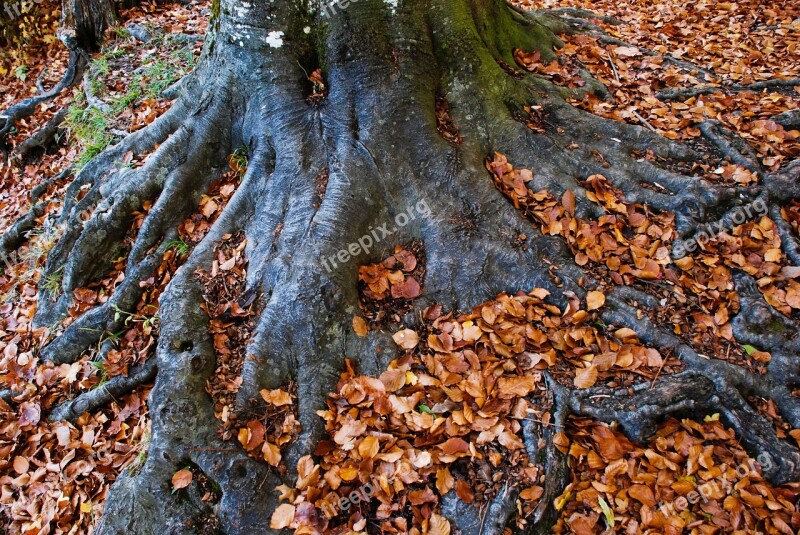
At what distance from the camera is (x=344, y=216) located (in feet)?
10.5

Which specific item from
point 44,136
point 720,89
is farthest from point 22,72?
point 720,89

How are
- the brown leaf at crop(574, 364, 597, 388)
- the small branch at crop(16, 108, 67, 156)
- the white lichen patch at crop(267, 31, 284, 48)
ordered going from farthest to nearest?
the small branch at crop(16, 108, 67, 156), the white lichen patch at crop(267, 31, 284, 48), the brown leaf at crop(574, 364, 597, 388)

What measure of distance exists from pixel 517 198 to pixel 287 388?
212cm

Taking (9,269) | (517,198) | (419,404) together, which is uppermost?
(517,198)

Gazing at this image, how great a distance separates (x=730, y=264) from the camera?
3188 mm

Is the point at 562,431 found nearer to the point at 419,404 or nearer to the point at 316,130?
the point at 419,404

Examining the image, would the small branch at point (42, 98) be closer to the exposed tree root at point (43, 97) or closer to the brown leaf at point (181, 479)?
the exposed tree root at point (43, 97)

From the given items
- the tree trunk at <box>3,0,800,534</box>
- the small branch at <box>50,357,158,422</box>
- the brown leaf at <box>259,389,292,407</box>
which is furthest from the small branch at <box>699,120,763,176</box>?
the small branch at <box>50,357,158,422</box>

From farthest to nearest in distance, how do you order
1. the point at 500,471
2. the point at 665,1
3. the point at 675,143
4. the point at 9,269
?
the point at 665,1, the point at 9,269, the point at 675,143, the point at 500,471

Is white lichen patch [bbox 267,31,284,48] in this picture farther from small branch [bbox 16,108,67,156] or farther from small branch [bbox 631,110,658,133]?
small branch [bbox 16,108,67,156]

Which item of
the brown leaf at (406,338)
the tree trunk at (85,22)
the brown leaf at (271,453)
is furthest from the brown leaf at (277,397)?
the tree trunk at (85,22)

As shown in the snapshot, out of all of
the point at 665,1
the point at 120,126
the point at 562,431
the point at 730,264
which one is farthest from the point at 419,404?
the point at 665,1

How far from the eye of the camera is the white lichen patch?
3341 millimetres

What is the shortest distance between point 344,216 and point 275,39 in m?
1.42
